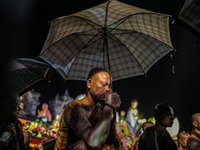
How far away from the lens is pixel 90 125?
1.95 m

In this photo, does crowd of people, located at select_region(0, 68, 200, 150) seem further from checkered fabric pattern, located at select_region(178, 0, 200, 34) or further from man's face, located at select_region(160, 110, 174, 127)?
checkered fabric pattern, located at select_region(178, 0, 200, 34)

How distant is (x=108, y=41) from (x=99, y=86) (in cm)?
180

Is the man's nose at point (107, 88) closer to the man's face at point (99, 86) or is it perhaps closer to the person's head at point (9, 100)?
the man's face at point (99, 86)

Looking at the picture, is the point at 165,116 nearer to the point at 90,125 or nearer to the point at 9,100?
the point at 90,125

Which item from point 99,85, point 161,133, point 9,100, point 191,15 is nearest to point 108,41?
point 191,15

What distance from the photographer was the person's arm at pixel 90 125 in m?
1.78

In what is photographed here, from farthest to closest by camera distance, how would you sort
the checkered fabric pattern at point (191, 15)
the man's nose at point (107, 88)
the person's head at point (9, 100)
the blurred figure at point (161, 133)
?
1. the checkered fabric pattern at point (191, 15)
2. the blurred figure at point (161, 133)
3. the man's nose at point (107, 88)
4. the person's head at point (9, 100)

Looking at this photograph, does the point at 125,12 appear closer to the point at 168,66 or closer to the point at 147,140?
the point at 147,140

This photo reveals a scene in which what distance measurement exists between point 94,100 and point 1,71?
1.64 metres

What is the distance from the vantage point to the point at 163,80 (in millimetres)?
7926

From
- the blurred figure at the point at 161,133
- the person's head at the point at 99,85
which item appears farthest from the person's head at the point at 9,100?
the blurred figure at the point at 161,133

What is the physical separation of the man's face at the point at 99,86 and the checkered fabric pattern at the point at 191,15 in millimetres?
Result: 1746

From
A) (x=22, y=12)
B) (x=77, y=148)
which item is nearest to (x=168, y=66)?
(x=77, y=148)

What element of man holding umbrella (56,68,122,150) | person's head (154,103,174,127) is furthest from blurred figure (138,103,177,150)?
man holding umbrella (56,68,122,150)
